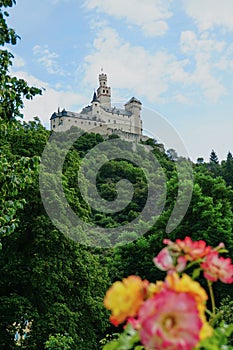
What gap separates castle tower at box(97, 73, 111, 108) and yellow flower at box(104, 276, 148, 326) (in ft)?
336

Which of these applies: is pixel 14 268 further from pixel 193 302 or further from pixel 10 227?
pixel 193 302

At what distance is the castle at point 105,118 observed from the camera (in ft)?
275

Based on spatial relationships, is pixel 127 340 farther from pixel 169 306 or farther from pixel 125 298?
pixel 169 306

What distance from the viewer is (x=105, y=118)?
305 feet

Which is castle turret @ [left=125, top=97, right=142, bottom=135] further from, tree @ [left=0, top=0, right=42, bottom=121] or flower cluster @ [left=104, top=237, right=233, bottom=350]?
flower cluster @ [left=104, top=237, right=233, bottom=350]

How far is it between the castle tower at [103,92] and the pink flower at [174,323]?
10267cm

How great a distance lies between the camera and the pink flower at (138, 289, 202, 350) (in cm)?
142

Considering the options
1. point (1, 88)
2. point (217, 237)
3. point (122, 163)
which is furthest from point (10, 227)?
point (122, 163)

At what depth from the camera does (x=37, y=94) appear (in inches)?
297

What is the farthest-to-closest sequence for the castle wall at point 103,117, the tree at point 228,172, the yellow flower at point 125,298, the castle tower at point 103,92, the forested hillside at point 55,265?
the castle tower at point 103,92 → the castle wall at point 103,117 → the tree at point 228,172 → the forested hillside at point 55,265 → the yellow flower at point 125,298

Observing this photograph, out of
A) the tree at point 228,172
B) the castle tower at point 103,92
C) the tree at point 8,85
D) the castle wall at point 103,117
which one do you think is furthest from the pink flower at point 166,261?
the castle tower at point 103,92

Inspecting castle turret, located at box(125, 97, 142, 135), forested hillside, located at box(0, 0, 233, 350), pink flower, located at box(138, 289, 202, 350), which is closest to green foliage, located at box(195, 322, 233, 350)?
pink flower, located at box(138, 289, 202, 350)

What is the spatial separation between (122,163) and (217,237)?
80.8 feet

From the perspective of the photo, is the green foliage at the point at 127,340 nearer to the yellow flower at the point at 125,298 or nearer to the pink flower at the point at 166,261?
the yellow flower at the point at 125,298
